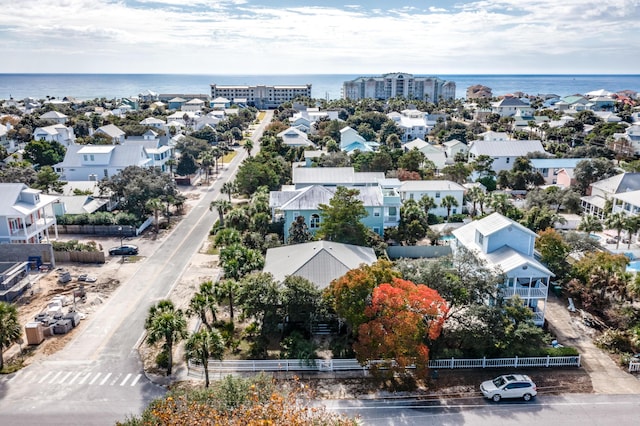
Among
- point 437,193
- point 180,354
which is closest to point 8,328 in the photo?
point 180,354

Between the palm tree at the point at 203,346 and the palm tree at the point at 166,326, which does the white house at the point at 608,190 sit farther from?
the palm tree at the point at 166,326

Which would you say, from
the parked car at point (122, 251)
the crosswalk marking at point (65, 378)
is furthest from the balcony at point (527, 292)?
the parked car at point (122, 251)

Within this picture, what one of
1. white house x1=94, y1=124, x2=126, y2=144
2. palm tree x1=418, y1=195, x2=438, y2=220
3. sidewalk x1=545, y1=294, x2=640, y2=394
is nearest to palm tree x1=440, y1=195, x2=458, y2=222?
palm tree x1=418, y1=195, x2=438, y2=220

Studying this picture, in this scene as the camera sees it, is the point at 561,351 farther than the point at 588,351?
No

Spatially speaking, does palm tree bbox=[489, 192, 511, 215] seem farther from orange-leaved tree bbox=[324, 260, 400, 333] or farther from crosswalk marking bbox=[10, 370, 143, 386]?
crosswalk marking bbox=[10, 370, 143, 386]

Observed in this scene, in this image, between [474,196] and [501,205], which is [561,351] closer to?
[501,205]
